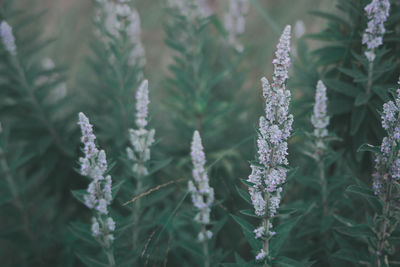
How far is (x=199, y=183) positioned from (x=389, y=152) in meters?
1.12

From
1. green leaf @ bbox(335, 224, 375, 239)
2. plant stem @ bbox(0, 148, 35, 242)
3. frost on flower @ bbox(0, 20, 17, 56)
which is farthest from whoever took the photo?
frost on flower @ bbox(0, 20, 17, 56)

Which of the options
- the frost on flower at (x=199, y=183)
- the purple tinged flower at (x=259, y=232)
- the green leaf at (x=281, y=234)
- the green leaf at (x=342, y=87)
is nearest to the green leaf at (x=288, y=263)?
the green leaf at (x=281, y=234)

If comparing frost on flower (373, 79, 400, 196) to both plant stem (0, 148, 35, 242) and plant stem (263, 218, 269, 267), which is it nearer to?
plant stem (263, 218, 269, 267)

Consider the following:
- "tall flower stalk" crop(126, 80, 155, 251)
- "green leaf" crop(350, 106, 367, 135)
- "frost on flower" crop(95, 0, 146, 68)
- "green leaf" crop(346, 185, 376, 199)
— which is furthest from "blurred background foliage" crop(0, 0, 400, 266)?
"green leaf" crop(346, 185, 376, 199)

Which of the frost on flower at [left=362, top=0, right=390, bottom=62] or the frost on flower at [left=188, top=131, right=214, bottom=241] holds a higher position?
the frost on flower at [left=362, top=0, right=390, bottom=62]

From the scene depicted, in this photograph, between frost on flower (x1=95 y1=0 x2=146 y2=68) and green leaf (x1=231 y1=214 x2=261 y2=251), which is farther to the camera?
frost on flower (x1=95 y1=0 x2=146 y2=68)

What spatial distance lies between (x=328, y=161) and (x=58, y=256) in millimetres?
2824

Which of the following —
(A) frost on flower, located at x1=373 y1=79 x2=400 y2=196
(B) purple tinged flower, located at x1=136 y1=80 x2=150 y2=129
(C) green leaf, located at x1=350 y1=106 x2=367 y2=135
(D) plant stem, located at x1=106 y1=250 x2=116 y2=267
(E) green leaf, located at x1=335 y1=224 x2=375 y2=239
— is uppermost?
(C) green leaf, located at x1=350 y1=106 x2=367 y2=135

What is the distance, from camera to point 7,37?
320 centimetres

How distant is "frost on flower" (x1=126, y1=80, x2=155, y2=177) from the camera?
2133 millimetres

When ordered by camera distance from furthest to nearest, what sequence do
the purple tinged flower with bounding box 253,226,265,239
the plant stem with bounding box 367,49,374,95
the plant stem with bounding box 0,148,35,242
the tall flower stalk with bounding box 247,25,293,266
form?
the plant stem with bounding box 0,148,35,242 < the plant stem with bounding box 367,49,374,95 < the purple tinged flower with bounding box 253,226,265,239 < the tall flower stalk with bounding box 247,25,293,266

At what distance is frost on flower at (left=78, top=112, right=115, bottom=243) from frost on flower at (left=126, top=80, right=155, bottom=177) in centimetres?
33

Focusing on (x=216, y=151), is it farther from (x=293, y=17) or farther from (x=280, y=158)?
(x=293, y=17)

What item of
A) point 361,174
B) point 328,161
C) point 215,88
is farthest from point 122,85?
point 361,174
